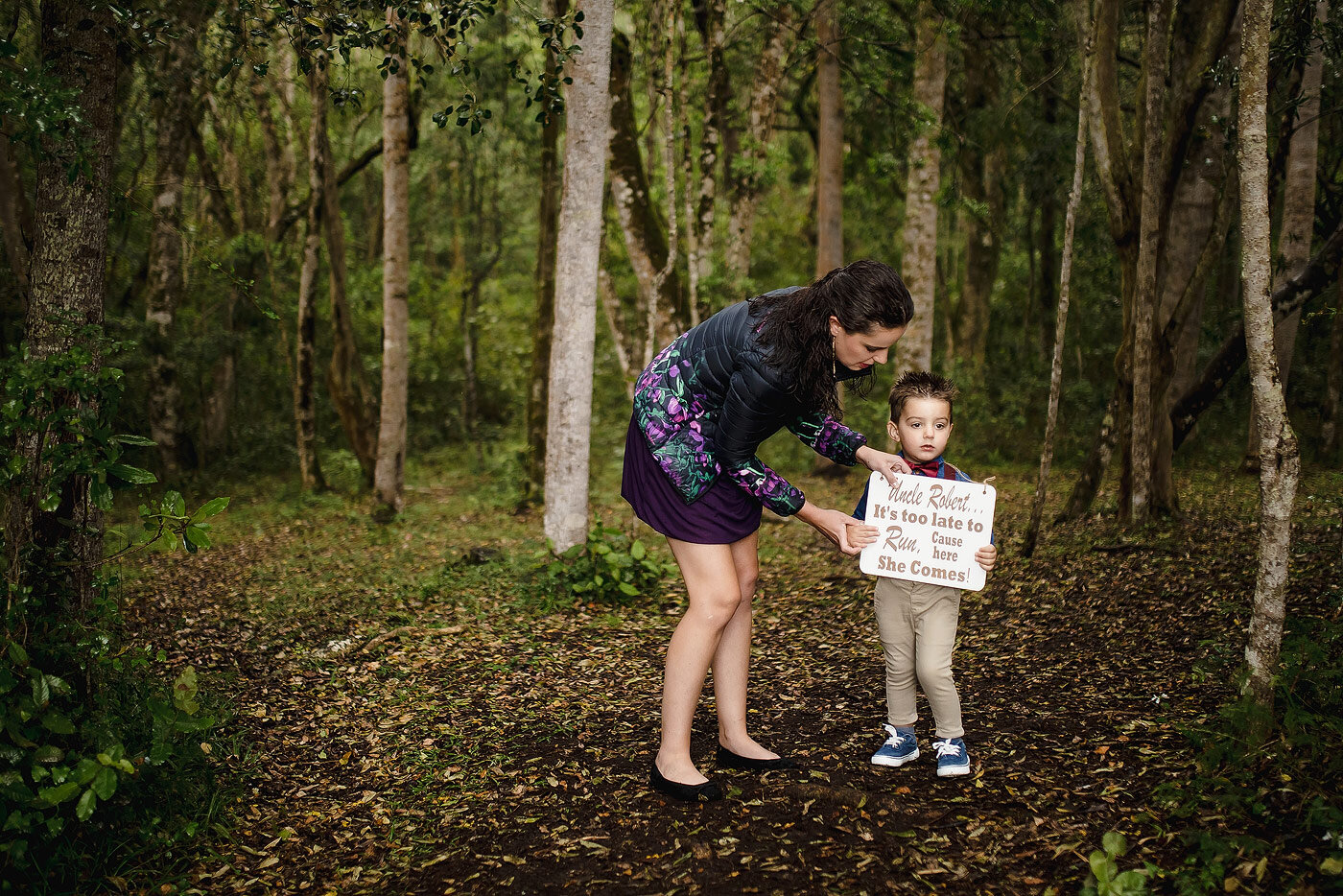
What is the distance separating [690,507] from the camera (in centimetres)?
319

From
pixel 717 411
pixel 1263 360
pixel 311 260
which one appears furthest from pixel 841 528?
pixel 311 260

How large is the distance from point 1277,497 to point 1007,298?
18390 millimetres

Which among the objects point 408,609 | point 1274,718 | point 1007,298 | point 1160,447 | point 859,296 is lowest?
point 408,609

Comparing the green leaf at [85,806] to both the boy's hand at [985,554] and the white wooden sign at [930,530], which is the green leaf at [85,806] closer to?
the white wooden sign at [930,530]

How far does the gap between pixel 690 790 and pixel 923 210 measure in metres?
7.71

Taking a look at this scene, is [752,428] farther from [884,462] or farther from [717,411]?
[884,462]

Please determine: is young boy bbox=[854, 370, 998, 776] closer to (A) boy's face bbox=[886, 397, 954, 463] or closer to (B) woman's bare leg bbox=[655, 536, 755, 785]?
(A) boy's face bbox=[886, 397, 954, 463]

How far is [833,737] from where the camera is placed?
383 centimetres

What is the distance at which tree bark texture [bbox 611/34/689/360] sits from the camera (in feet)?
27.8

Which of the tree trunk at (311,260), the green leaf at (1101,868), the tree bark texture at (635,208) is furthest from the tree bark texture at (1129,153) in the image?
the tree trunk at (311,260)

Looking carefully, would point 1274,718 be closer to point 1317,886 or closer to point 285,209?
point 1317,886

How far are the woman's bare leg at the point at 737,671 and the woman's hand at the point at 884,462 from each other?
0.53m

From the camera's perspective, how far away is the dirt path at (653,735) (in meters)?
2.88

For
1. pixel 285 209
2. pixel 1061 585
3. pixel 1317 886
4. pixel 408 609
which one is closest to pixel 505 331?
pixel 285 209
